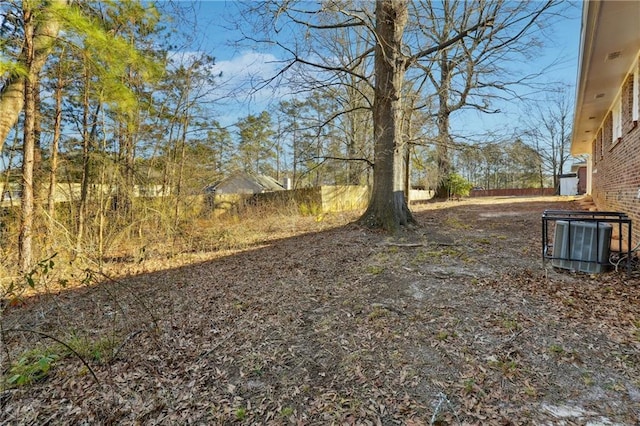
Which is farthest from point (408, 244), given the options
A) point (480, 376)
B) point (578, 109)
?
point (578, 109)

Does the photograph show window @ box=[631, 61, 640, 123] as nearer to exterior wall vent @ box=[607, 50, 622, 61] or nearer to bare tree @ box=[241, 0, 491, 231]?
exterior wall vent @ box=[607, 50, 622, 61]

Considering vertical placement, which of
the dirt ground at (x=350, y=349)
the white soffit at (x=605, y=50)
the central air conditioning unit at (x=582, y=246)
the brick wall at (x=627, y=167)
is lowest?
the dirt ground at (x=350, y=349)

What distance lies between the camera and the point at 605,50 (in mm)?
4648

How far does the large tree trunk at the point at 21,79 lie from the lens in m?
4.43

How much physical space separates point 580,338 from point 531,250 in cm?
297

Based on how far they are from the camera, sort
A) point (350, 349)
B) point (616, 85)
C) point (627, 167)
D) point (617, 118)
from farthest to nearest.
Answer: point (617, 118), point (616, 85), point (627, 167), point (350, 349)

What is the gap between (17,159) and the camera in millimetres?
5125

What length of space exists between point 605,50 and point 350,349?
5.65 meters

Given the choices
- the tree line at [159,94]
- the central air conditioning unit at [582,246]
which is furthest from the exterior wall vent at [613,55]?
the central air conditioning unit at [582,246]

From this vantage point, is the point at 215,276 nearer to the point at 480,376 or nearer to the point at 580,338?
the point at 480,376

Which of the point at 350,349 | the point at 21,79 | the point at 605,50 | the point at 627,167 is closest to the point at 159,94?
the point at 21,79

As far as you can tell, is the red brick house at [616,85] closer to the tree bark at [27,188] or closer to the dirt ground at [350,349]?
the dirt ground at [350,349]

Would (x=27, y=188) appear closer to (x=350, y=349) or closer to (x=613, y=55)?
(x=350, y=349)

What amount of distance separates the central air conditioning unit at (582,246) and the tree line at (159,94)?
3025 mm
